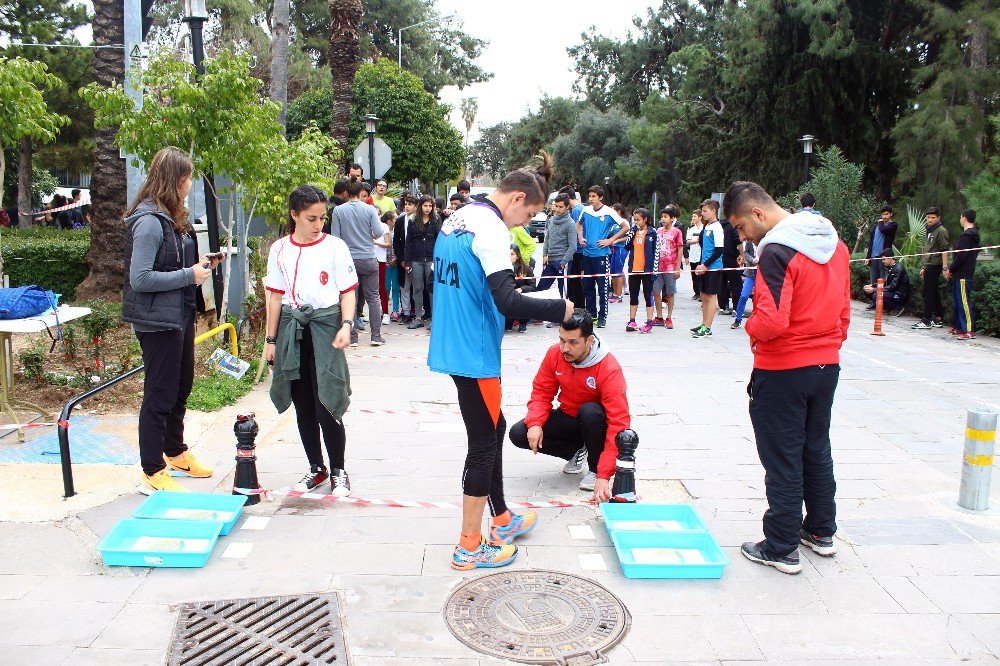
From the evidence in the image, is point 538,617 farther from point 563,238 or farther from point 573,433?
point 563,238

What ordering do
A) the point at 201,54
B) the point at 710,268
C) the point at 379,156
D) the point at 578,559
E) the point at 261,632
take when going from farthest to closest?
1. the point at 379,156
2. the point at 710,268
3. the point at 201,54
4. the point at 578,559
5. the point at 261,632

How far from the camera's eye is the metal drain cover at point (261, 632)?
334 centimetres

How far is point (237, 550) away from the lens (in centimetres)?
431

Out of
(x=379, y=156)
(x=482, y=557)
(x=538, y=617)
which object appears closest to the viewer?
(x=538, y=617)

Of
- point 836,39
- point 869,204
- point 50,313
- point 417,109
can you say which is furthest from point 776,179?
point 50,313

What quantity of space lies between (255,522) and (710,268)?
8140 mm

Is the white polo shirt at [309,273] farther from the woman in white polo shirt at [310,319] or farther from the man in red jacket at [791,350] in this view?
the man in red jacket at [791,350]

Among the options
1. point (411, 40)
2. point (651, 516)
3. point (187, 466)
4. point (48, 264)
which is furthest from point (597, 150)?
point (651, 516)

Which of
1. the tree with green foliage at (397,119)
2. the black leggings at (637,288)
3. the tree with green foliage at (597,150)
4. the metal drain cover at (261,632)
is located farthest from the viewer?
the tree with green foliage at (597,150)

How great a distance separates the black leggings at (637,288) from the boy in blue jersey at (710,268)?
0.85m

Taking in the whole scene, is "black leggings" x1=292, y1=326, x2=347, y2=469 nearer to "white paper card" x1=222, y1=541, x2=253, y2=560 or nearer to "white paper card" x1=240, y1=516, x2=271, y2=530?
"white paper card" x1=240, y1=516, x2=271, y2=530

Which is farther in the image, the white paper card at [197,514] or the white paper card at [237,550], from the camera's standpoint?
the white paper card at [197,514]

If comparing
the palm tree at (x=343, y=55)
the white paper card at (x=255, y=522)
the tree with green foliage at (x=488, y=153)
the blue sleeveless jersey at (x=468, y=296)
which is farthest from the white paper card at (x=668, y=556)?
the tree with green foliage at (x=488, y=153)

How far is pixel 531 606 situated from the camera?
3.78 m
